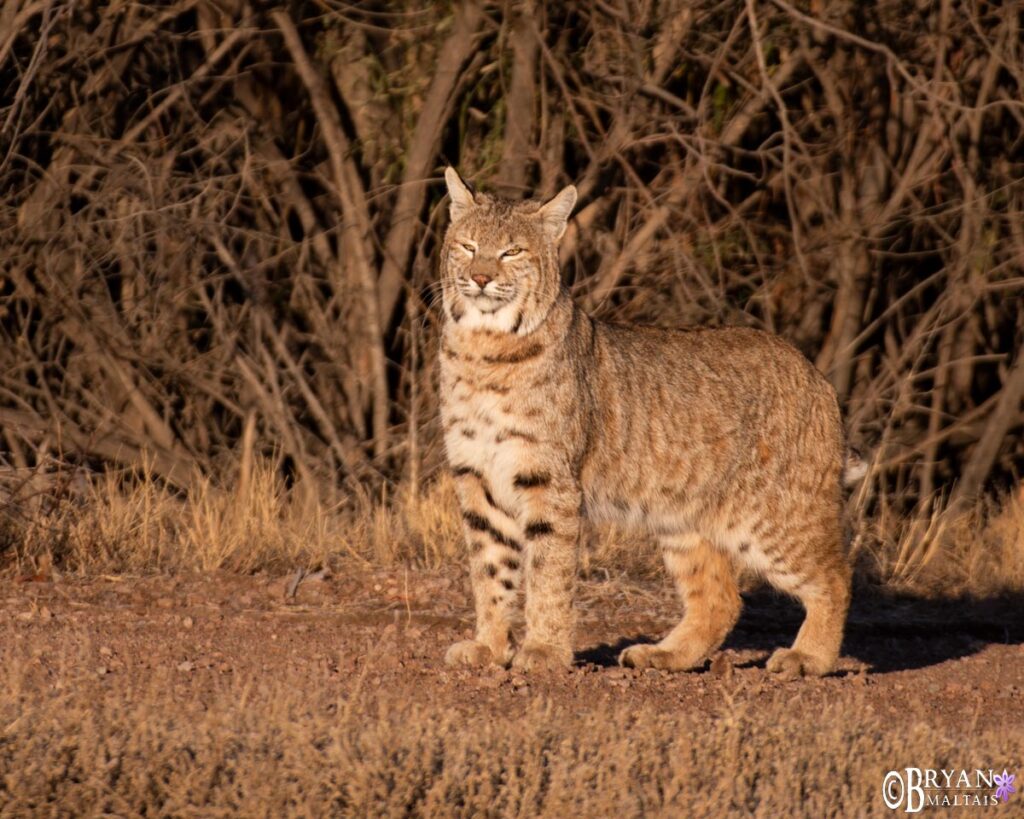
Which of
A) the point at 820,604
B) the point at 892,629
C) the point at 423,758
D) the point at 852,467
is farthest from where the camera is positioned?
the point at 892,629

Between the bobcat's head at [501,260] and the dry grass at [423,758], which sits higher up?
the bobcat's head at [501,260]

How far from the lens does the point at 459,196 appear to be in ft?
21.1

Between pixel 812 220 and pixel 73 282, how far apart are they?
4.49m

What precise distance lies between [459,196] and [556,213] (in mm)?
384

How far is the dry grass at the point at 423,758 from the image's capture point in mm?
4051

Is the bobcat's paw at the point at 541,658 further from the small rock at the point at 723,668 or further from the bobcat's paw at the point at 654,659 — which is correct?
the small rock at the point at 723,668

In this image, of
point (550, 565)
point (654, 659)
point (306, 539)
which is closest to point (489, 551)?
point (550, 565)

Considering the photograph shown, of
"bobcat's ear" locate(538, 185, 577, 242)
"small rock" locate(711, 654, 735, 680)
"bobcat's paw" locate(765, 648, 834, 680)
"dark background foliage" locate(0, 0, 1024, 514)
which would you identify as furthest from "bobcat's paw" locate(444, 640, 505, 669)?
"dark background foliage" locate(0, 0, 1024, 514)

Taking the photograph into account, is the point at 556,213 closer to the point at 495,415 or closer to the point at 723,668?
the point at 495,415

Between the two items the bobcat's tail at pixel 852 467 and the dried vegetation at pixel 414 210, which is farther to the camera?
the dried vegetation at pixel 414 210

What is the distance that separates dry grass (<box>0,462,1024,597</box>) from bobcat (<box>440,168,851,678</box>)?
143 cm

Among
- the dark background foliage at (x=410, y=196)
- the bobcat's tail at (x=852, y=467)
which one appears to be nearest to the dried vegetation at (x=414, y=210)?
the dark background foliage at (x=410, y=196)

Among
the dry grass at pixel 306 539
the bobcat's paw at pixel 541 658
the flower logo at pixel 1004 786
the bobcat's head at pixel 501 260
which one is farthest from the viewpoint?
the dry grass at pixel 306 539

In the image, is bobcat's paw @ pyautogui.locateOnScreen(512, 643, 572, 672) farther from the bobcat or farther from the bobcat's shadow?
the bobcat's shadow
